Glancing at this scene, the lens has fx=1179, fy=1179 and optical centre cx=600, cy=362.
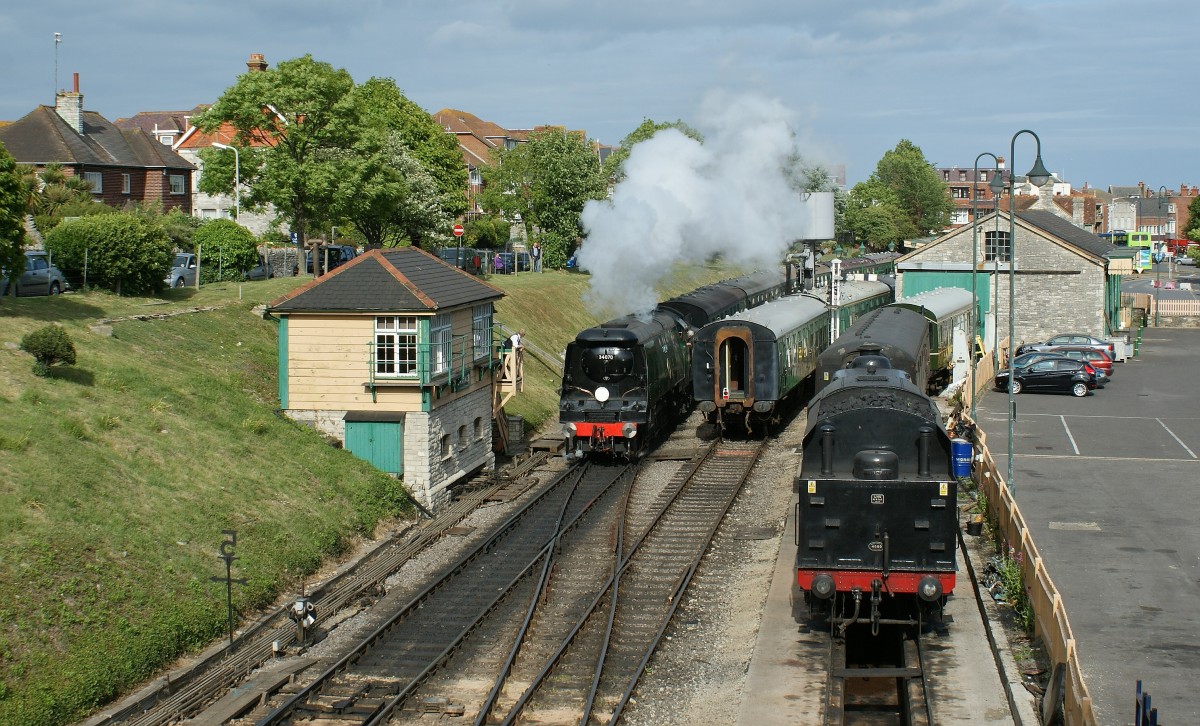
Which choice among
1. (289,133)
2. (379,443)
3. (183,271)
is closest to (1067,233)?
(289,133)

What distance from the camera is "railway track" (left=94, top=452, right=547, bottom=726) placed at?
14.9m

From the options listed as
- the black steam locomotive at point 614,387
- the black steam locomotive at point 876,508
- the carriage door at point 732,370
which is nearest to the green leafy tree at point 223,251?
the black steam locomotive at point 614,387

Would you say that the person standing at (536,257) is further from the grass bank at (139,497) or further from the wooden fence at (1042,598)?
the wooden fence at (1042,598)

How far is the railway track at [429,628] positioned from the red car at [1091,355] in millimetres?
27004

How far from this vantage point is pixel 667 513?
81.1ft

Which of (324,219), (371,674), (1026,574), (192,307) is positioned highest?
(324,219)

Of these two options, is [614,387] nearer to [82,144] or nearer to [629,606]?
[629,606]

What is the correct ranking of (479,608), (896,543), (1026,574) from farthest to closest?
(479,608) → (1026,574) → (896,543)

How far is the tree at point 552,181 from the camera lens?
59562 mm

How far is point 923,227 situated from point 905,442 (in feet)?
357

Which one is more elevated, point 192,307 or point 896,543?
point 192,307

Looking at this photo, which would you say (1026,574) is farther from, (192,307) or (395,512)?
(192,307)

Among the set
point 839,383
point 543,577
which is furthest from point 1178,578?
point 543,577

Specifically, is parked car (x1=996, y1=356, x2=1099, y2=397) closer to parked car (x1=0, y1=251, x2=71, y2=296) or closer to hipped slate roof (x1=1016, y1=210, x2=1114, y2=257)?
hipped slate roof (x1=1016, y1=210, x2=1114, y2=257)
